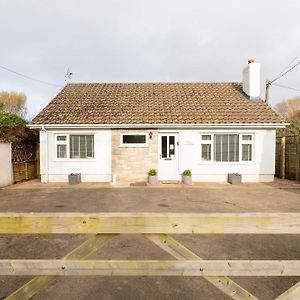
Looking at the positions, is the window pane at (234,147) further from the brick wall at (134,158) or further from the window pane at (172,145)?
the brick wall at (134,158)

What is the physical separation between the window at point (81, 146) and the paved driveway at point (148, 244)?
122 inches

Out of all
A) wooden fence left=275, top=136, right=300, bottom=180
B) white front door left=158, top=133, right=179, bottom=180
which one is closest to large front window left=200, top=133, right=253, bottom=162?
white front door left=158, top=133, right=179, bottom=180

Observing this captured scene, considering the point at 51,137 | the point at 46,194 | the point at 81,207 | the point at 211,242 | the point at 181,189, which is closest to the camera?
the point at 211,242

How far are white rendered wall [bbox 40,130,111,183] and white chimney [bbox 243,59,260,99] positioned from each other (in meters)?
8.94

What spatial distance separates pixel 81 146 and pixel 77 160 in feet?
2.57

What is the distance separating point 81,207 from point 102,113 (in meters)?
7.02

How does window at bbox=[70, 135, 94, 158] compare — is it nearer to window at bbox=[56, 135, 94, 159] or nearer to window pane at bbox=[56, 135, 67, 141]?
window at bbox=[56, 135, 94, 159]

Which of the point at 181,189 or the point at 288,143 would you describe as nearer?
the point at 181,189

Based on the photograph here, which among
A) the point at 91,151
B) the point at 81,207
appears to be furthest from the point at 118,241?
the point at 91,151

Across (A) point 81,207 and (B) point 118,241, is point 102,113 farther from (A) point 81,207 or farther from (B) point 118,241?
(B) point 118,241

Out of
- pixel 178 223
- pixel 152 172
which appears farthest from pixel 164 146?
pixel 178 223

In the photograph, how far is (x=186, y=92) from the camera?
1627 cm

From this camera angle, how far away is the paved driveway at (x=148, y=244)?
3.33 m

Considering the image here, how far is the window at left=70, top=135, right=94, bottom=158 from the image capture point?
13.3 metres
